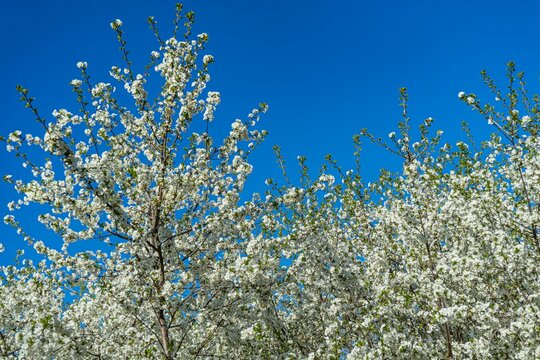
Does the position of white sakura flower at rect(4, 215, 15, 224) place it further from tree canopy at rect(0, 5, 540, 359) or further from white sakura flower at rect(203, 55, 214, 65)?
white sakura flower at rect(203, 55, 214, 65)

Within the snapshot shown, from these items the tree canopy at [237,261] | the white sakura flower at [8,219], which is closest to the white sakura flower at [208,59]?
the tree canopy at [237,261]

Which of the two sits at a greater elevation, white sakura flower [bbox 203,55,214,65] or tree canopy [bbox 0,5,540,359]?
white sakura flower [bbox 203,55,214,65]

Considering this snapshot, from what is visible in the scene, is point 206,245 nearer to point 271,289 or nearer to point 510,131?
point 271,289

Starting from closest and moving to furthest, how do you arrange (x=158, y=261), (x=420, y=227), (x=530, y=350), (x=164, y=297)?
1. (x=530, y=350)
2. (x=164, y=297)
3. (x=158, y=261)
4. (x=420, y=227)

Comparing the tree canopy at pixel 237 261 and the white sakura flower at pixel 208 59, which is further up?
the white sakura flower at pixel 208 59

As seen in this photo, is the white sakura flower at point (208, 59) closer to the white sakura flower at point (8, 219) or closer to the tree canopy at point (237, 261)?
the tree canopy at point (237, 261)

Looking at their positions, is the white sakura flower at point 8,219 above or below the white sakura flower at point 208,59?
below

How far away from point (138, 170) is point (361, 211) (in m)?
7.99

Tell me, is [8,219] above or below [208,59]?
below

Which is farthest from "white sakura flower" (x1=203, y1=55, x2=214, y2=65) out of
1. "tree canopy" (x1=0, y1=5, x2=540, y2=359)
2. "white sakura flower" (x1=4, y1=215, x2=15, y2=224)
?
"white sakura flower" (x1=4, y1=215, x2=15, y2=224)

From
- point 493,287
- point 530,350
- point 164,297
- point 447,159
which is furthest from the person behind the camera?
point 447,159

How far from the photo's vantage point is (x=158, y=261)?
30.9 feet

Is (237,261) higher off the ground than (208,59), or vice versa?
(208,59)

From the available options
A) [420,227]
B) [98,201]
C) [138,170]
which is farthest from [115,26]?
[420,227]
